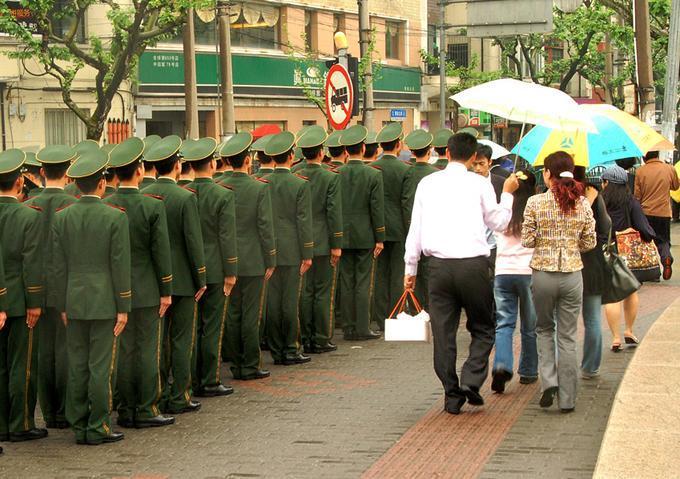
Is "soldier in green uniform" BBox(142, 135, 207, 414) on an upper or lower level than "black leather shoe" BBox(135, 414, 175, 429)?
upper

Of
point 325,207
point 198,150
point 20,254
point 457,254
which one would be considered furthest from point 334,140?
point 20,254

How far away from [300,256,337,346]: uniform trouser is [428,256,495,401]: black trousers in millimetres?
3094

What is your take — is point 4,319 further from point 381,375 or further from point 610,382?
point 610,382

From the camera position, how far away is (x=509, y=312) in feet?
31.2

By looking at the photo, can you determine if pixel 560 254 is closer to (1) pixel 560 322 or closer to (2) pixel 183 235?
(1) pixel 560 322

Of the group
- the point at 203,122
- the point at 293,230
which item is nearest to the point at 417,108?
the point at 203,122

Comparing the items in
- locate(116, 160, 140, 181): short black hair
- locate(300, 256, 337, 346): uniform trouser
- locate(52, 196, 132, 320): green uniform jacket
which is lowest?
locate(300, 256, 337, 346): uniform trouser

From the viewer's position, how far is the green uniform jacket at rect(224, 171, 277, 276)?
33.9 ft

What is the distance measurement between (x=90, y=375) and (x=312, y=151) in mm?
4251

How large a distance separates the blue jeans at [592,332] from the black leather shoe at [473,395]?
1.28 metres

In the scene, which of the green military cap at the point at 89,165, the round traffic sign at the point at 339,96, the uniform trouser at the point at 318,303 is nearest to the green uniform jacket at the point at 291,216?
the uniform trouser at the point at 318,303

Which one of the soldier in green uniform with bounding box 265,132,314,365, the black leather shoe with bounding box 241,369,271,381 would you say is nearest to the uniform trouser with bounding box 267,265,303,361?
the soldier in green uniform with bounding box 265,132,314,365

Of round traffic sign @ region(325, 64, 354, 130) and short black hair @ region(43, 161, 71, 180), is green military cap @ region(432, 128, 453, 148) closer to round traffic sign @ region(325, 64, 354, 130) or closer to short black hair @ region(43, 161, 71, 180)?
round traffic sign @ region(325, 64, 354, 130)

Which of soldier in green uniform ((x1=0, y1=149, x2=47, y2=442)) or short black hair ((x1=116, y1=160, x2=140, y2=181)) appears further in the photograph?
short black hair ((x1=116, y1=160, x2=140, y2=181))
